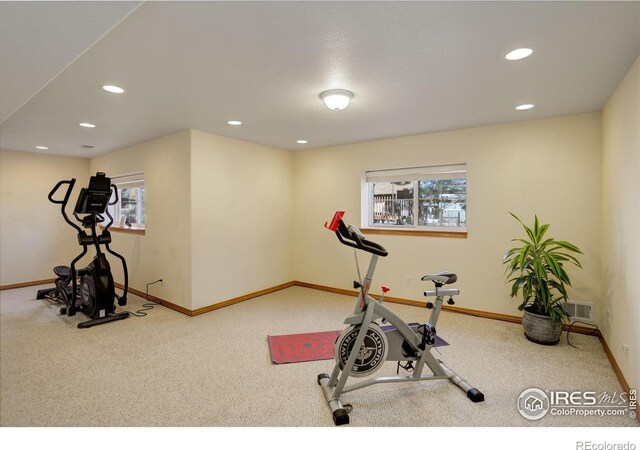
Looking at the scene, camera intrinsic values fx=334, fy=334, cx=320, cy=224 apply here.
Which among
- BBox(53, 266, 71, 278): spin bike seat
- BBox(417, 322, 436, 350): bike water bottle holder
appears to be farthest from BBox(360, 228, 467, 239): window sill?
BBox(53, 266, 71, 278): spin bike seat

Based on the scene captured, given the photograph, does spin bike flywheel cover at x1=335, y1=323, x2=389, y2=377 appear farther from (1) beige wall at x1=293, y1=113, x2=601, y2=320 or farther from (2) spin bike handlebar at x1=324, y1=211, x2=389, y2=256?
(1) beige wall at x1=293, y1=113, x2=601, y2=320

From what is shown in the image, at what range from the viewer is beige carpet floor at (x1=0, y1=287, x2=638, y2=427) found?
6.57ft

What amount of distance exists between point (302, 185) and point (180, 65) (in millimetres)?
3229

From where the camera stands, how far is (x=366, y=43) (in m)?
1.89

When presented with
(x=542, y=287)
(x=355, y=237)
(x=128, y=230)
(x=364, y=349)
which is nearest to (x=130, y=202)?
(x=128, y=230)

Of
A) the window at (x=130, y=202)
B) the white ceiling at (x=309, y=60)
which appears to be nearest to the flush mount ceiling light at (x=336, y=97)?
the white ceiling at (x=309, y=60)

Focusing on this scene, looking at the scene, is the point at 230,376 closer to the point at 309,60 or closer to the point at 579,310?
the point at 309,60

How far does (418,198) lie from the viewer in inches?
175

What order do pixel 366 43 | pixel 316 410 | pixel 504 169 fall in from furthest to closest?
pixel 504 169
pixel 316 410
pixel 366 43

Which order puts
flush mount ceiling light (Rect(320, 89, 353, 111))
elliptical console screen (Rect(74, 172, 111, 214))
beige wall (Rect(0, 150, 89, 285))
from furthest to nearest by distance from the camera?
beige wall (Rect(0, 150, 89, 285))
elliptical console screen (Rect(74, 172, 111, 214))
flush mount ceiling light (Rect(320, 89, 353, 111))

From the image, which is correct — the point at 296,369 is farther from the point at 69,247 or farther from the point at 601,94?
the point at 69,247

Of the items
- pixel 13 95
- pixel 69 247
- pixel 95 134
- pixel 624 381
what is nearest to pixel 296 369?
pixel 624 381

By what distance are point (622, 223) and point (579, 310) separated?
124cm

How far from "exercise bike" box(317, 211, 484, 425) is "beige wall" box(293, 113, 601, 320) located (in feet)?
5.76
